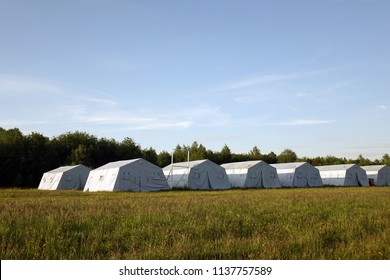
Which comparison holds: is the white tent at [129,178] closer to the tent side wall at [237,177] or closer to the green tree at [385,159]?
the tent side wall at [237,177]

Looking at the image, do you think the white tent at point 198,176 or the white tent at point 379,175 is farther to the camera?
the white tent at point 379,175

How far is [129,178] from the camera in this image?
38.5 m

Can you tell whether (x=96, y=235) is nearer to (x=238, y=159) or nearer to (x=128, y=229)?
(x=128, y=229)

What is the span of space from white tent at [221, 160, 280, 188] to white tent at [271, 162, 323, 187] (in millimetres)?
4275

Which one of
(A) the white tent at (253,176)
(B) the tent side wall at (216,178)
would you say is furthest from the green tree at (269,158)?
(B) the tent side wall at (216,178)

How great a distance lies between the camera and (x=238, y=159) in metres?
90.4

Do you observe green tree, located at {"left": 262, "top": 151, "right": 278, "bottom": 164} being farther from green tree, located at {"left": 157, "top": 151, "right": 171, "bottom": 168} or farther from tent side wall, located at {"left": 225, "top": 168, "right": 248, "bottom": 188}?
tent side wall, located at {"left": 225, "top": 168, "right": 248, "bottom": 188}

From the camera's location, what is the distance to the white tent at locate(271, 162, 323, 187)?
182 feet

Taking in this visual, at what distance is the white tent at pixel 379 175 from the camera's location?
Result: 7112 cm

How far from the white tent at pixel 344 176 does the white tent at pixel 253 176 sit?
16161mm

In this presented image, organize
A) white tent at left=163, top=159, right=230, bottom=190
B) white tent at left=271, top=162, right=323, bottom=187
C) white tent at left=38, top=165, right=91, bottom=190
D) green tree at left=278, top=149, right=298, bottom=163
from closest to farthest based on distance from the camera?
1. white tent at left=163, top=159, right=230, bottom=190
2. white tent at left=38, top=165, right=91, bottom=190
3. white tent at left=271, top=162, right=323, bottom=187
4. green tree at left=278, top=149, right=298, bottom=163

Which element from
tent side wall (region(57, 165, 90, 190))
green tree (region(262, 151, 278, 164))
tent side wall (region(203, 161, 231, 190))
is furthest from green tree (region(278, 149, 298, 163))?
tent side wall (region(57, 165, 90, 190))
